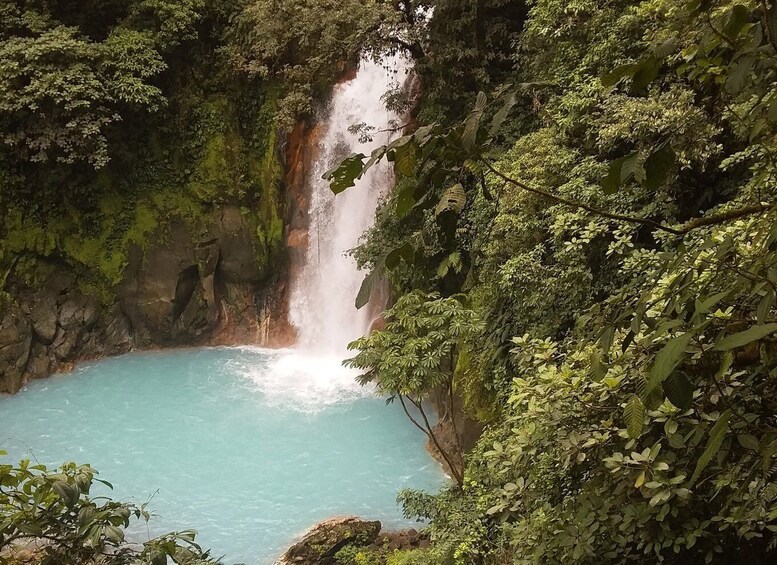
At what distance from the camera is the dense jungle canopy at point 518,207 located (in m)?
1.34

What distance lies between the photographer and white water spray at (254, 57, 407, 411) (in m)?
9.88

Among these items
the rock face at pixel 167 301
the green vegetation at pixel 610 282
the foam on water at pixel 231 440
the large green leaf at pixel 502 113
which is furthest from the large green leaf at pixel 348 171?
the rock face at pixel 167 301

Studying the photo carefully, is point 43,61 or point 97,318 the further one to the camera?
point 97,318

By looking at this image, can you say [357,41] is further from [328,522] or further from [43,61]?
[328,522]

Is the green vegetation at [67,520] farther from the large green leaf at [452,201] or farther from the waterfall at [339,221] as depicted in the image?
the waterfall at [339,221]

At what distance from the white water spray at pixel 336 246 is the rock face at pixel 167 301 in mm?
872

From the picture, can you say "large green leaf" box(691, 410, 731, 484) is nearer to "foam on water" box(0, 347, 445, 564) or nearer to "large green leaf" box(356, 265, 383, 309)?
"large green leaf" box(356, 265, 383, 309)

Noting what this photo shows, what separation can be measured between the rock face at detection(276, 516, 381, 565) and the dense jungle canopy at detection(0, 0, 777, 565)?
0.71ft

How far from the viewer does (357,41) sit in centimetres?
796

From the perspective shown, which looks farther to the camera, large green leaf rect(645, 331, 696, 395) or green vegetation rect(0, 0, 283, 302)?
green vegetation rect(0, 0, 283, 302)

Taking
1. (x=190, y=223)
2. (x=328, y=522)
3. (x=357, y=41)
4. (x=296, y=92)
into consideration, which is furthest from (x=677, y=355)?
(x=190, y=223)

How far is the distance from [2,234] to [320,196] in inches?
210

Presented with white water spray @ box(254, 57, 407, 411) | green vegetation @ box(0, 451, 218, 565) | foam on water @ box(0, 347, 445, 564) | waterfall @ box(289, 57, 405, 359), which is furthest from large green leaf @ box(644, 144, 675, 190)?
waterfall @ box(289, 57, 405, 359)

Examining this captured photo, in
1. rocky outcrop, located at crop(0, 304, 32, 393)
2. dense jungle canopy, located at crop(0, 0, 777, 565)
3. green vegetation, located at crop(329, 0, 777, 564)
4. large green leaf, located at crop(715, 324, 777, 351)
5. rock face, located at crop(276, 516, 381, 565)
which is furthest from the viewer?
rocky outcrop, located at crop(0, 304, 32, 393)
